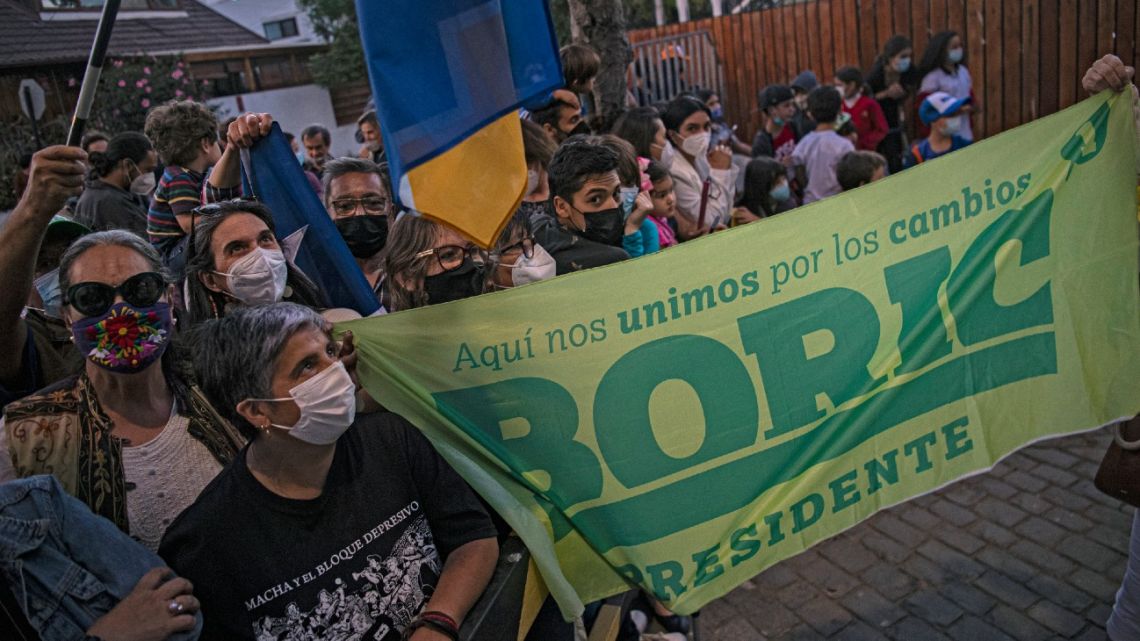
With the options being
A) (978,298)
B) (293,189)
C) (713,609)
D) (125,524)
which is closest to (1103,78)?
(978,298)

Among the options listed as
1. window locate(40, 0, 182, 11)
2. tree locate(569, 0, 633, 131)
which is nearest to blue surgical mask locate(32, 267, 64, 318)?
tree locate(569, 0, 633, 131)

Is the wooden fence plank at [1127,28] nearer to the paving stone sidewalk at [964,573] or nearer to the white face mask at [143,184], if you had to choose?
the paving stone sidewalk at [964,573]

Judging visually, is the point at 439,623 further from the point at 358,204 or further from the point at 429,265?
the point at 358,204

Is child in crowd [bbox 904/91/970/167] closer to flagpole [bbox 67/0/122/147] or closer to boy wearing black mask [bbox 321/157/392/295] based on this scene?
boy wearing black mask [bbox 321/157/392/295]

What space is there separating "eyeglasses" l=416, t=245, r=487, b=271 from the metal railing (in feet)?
27.4

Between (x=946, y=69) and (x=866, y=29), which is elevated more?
(x=866, y=29)

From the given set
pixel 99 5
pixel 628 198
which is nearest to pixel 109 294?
pixel 628 198

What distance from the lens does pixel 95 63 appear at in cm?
240

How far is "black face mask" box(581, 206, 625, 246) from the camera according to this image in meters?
3.70

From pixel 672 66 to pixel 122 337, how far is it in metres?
10.6

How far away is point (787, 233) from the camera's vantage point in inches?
113

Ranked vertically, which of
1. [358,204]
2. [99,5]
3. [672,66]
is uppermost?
[99,5]

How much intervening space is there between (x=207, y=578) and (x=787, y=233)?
2096 mm

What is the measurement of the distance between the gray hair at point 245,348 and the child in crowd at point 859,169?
14.4 ft
